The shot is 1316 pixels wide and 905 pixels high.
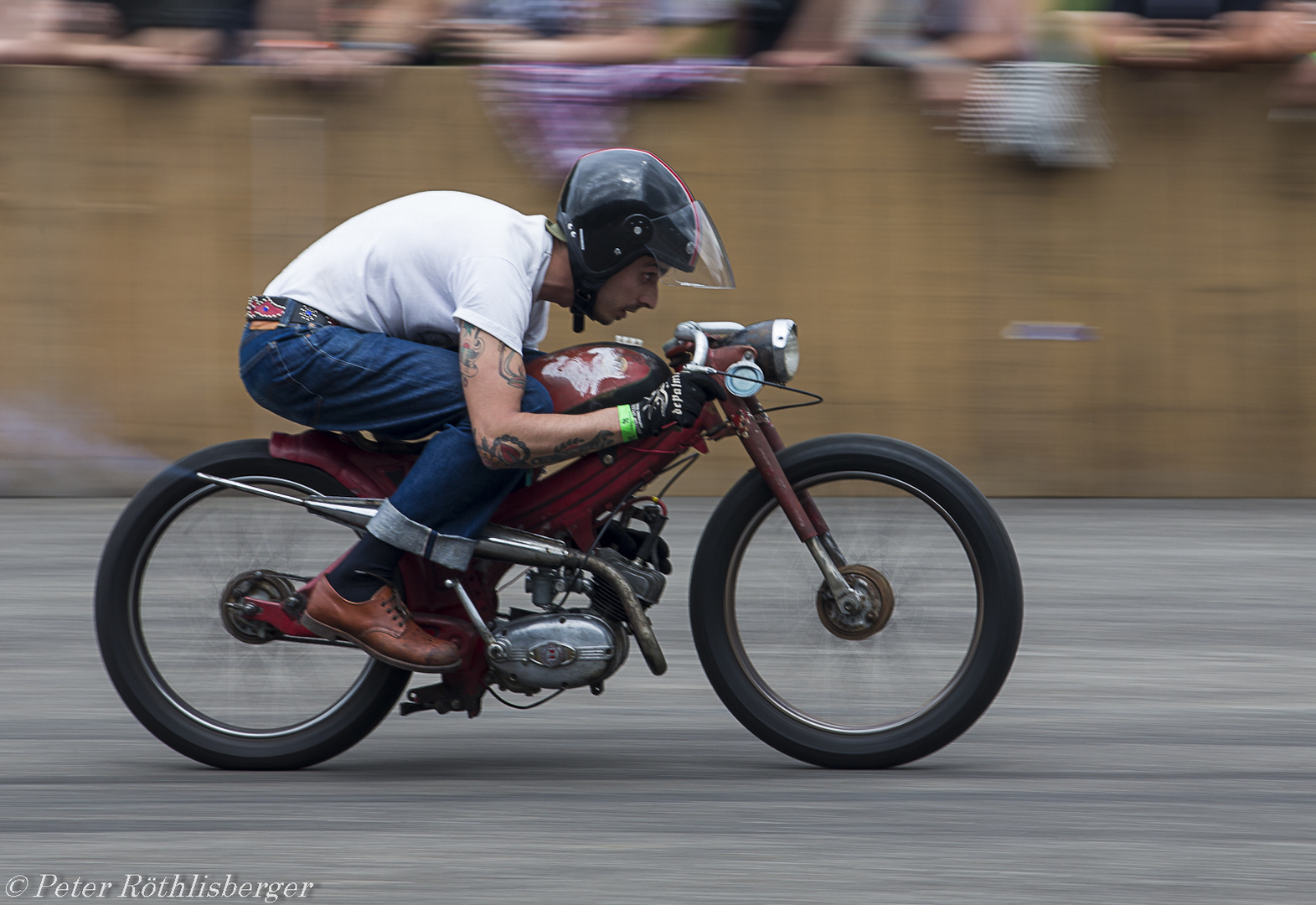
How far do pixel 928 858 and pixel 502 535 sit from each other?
4.38 ft

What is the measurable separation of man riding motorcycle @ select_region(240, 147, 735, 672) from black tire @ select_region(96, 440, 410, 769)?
0.19m

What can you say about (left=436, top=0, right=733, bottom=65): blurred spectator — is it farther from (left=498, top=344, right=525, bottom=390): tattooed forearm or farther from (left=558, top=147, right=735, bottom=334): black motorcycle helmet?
(left=498, top=344, right=525, bottom=390): tattooed forearm

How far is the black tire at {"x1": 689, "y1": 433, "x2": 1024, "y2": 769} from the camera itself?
13.7ft

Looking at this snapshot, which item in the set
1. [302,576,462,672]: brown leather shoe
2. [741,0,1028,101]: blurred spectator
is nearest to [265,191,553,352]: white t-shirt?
[302,576,462,672]: brown leather shoe

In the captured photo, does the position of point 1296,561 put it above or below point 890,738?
below

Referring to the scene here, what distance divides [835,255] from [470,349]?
15.3 feet

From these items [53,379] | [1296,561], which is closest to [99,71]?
[53,379]

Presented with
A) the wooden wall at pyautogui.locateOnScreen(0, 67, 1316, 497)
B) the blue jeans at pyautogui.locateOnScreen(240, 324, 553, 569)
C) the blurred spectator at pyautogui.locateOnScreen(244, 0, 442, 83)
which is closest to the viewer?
the blue jeans at pyautogui.locateOnScreen(240, 324, 553, 569)

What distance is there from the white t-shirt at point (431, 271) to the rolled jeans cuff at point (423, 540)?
1.58ft

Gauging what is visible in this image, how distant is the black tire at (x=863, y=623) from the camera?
4184mm

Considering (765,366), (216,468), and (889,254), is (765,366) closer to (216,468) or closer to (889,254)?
(216,468)

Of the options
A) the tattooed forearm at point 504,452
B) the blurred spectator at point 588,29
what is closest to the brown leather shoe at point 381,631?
the tattooed forearm at point 504,452

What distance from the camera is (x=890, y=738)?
427 cm

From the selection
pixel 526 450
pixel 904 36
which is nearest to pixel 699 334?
pixel 526 450
